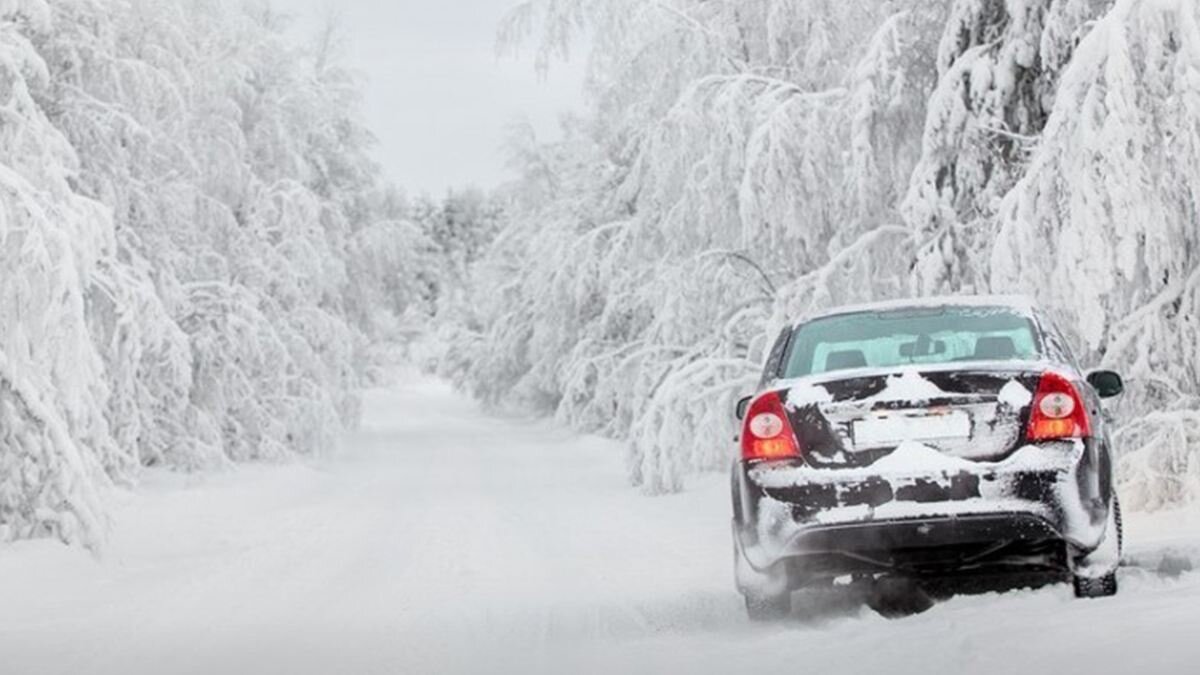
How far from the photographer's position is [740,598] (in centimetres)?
874

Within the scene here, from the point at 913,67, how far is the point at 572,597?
6474 millimetres

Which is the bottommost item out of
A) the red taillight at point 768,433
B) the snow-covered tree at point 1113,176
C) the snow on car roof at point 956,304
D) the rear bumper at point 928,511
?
the rear bumper at point 928,511

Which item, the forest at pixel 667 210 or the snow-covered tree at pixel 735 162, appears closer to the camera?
the forest at pixel 667 210

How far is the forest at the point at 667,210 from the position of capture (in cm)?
1016

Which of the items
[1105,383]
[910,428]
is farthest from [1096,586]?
[1105,383]

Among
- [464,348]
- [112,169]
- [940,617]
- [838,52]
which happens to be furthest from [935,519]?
[464,348]

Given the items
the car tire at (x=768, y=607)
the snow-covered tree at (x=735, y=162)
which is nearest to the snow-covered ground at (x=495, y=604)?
the car tire at (x=768, y=607)

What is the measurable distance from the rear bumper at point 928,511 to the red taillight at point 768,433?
8 centimetres

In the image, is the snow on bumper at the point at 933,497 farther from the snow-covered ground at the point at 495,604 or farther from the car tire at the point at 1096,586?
the snow-covered ground at the point at 495,604

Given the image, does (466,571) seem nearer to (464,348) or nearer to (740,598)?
(740,598)

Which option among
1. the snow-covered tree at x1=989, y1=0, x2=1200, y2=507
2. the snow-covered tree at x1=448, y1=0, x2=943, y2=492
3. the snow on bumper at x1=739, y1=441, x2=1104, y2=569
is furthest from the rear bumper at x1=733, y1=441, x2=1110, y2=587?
the snow-covered tree at x1=448, y1=0, x2=943, y2=492

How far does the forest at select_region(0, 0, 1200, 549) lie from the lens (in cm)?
1016

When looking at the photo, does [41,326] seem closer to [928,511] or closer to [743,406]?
[743,406]

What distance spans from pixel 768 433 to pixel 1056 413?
1.25 m
